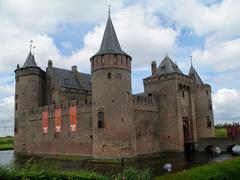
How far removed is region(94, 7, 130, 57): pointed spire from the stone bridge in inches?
609

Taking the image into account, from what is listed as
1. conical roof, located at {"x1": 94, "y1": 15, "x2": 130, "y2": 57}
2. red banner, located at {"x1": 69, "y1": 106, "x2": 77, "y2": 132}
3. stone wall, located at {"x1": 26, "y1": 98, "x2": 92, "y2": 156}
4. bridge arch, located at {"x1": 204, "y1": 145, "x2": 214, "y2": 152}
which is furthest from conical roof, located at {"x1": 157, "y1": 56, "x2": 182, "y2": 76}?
red banner, located at {"x1": 69, "y1": 106, "x2": 77, "y2": 132}

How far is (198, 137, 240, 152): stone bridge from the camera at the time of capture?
33150mm

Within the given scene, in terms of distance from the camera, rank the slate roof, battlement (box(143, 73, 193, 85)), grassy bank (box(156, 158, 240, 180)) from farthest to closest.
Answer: the slate roof < battlement (box(143, 73, 193, 85)) < grassy bank (box(156, 158, 240, 180))

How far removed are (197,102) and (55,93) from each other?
19.7 meters

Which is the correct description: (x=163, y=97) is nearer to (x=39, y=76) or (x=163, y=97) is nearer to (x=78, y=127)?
(x=78, y=127)

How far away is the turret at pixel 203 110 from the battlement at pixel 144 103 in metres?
8.05

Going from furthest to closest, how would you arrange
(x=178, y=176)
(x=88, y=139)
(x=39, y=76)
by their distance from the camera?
(x=39, y=76) < (x=88, y=139) < (x=178, y=176)

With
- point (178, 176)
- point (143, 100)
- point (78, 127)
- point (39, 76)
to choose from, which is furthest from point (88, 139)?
point (178, 176)

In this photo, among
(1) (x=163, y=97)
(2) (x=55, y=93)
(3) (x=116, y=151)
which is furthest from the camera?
(2) (x=55, y=93)

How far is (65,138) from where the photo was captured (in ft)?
112

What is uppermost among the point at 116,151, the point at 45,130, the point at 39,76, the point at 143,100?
the point at 39,76

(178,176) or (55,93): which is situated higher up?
(55,93)

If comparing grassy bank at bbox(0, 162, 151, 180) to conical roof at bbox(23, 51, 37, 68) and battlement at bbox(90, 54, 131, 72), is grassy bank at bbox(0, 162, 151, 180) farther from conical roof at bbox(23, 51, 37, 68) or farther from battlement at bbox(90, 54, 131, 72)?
conical roof at bbox(23, 51, 37, 68)

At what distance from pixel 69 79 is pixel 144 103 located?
1373cm
